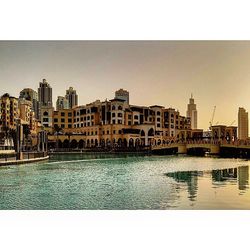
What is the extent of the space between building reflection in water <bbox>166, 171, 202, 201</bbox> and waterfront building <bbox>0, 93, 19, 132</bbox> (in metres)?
2.75

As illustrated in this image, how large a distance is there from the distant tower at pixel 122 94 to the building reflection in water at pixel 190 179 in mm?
1524

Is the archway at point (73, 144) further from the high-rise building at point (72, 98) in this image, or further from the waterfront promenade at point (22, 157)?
the waterfront promenade at point (22, 157)

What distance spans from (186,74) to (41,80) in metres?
1.99

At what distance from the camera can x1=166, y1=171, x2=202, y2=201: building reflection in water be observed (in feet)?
18.4

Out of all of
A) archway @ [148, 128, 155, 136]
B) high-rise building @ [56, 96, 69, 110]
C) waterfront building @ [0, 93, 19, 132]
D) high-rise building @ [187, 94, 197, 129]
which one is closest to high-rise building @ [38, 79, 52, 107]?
high-rise building @ [56, 96, 69, 110]

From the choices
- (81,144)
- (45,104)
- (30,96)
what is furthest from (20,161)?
(30,96)

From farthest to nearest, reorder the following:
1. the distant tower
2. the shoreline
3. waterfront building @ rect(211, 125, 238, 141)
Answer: the shoreline, waterfront building @ rect(211, 125, 238, 141), the distant tower

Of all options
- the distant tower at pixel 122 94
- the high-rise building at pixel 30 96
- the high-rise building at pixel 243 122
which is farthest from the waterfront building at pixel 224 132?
the high-rise building at pixel 30 96

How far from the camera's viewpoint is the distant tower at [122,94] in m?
6.02

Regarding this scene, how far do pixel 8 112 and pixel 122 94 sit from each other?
203 centimetres

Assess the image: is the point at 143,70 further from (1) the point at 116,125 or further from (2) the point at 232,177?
(2) the point at 232,177

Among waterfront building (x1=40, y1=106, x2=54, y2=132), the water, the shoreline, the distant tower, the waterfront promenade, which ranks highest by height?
the distant tower

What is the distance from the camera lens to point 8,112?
6.95 metres

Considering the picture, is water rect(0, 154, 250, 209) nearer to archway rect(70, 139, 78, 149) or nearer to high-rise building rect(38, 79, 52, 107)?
archway rect(70, 139, 78, 149)
